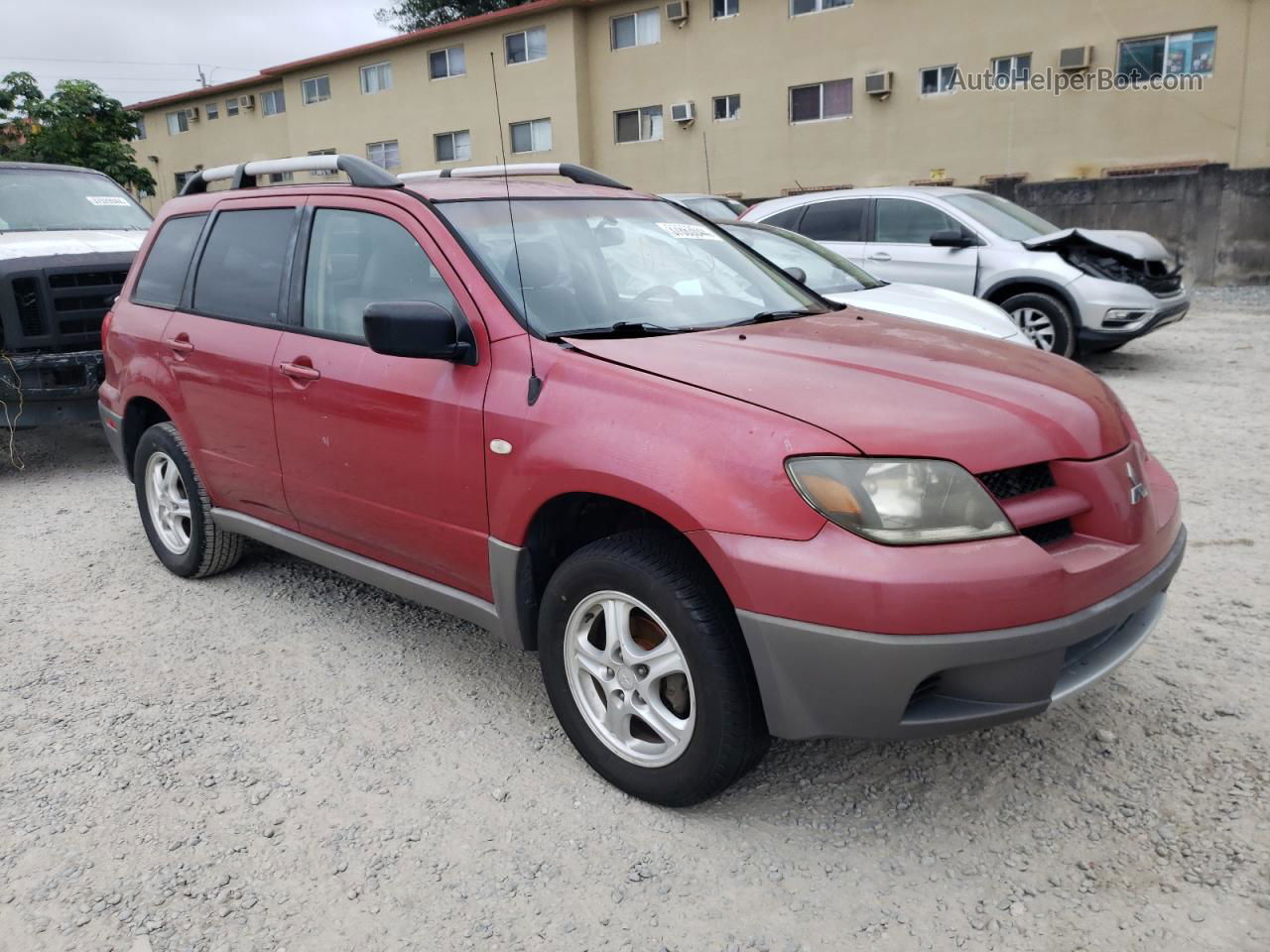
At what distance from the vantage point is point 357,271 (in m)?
3.55

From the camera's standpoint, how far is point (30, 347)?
259 inches

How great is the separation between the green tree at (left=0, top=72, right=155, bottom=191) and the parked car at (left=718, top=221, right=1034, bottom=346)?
17.2 metres

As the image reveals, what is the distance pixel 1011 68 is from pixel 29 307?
60.9ft

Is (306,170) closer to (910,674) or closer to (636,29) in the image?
(910,674)

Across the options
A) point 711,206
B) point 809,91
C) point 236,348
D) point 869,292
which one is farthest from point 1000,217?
point 809,91

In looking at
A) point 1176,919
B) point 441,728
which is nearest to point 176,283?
point 441,728

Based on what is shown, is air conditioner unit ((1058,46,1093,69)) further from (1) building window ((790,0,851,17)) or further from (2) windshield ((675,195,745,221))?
(2) windshield ((675,195,745,221))

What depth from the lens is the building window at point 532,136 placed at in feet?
86.4

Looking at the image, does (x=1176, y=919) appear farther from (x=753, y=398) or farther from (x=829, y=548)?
(x=753, y=398)

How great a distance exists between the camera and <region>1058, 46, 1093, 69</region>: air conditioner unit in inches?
719

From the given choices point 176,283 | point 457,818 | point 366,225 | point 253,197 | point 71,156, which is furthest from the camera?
point 71,156

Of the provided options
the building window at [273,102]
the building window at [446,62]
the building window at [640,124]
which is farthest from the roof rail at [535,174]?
the building window at [273,102]

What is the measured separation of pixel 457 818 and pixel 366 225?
2116mm

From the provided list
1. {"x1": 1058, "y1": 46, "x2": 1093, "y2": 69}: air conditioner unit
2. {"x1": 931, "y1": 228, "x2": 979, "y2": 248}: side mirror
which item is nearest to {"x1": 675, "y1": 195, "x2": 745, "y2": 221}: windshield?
{"x1": 931, "y1": 228, "x2": 979, "y2": 248}: side mirror
